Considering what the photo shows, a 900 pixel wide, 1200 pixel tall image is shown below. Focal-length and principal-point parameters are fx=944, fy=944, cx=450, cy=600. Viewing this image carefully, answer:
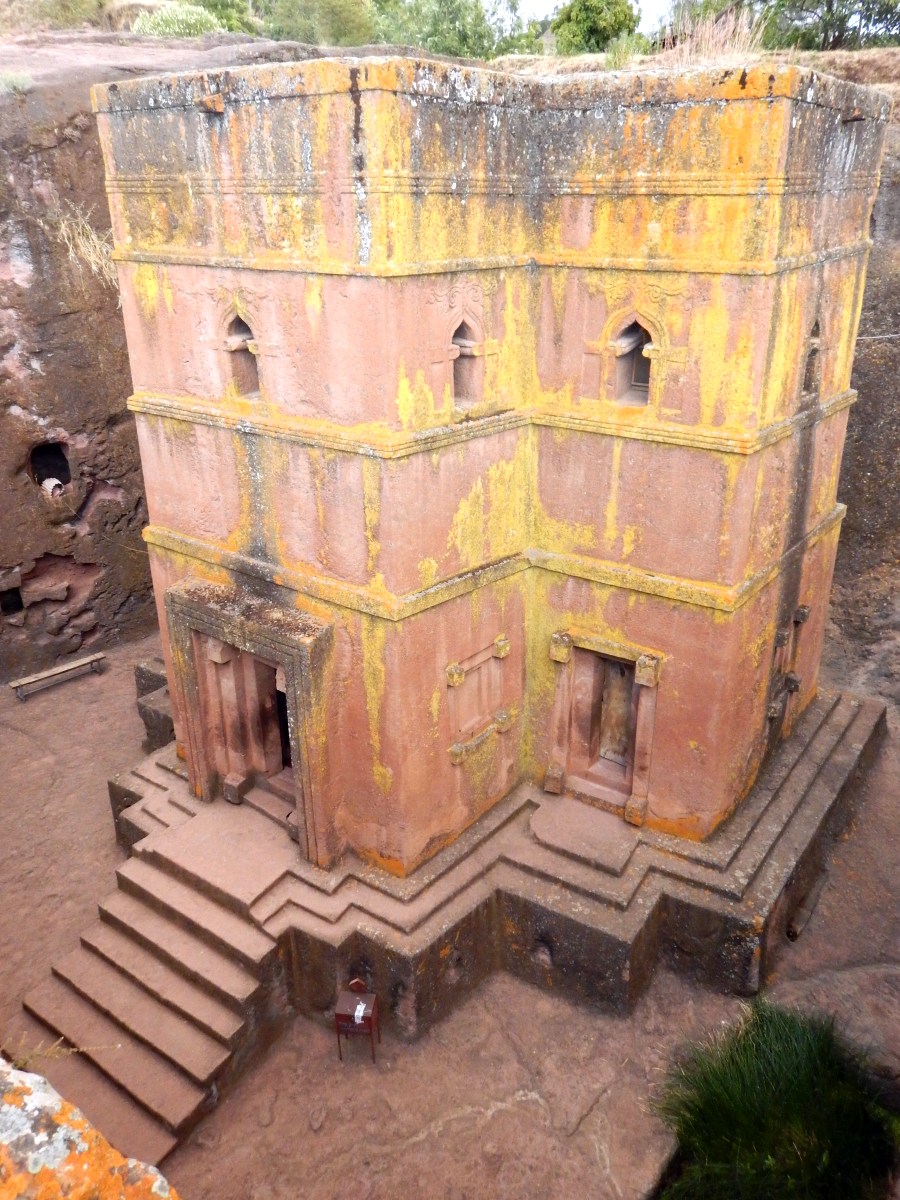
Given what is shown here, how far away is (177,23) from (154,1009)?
18187 millimetres

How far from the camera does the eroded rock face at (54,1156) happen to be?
7.25 ft

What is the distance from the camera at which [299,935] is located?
7.77 m

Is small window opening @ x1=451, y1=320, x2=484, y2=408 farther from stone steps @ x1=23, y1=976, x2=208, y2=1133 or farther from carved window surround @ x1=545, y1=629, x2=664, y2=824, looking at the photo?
stone steps @ x1=23, y1=976, x2=208, y2=1133

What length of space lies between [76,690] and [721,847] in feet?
30.1

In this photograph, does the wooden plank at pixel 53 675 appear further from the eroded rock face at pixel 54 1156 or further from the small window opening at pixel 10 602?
the eroded rock face at pixel 54 1156

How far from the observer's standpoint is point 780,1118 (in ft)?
21.5

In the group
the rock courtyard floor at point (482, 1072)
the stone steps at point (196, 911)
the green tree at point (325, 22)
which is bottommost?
the rock courtyard floor at point (482, 1072)

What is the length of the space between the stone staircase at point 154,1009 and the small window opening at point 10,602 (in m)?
6.58

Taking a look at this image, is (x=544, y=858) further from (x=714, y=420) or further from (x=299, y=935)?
(x=714, y=420)

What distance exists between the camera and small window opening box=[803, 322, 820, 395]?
25.8 feet

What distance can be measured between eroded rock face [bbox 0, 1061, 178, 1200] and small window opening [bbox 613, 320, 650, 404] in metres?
6.51

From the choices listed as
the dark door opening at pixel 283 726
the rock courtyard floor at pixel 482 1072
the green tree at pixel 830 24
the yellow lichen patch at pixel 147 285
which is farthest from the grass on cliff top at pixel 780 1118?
the green tree at pixel 830 24

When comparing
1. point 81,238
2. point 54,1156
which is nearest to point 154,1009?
point 54,1156

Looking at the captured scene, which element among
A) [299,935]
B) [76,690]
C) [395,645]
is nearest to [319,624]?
[395,645]
